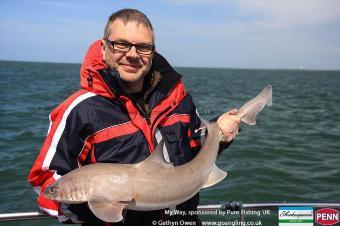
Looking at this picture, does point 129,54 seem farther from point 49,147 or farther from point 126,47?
point 49,147

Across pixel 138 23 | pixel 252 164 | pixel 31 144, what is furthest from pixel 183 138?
pixel 31 144

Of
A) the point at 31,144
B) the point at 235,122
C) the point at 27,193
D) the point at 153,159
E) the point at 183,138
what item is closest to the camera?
the point at 153,159

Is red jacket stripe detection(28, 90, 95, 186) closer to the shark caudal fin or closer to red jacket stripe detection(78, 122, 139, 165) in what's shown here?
red jacket stripe detection(78, 122, 139, 165)

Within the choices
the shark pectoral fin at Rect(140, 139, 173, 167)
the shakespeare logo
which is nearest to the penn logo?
the shakespeare logo

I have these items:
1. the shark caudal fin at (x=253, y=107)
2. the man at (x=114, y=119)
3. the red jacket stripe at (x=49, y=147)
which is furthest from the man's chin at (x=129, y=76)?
the shark caudal fin at (x=253, y=107)

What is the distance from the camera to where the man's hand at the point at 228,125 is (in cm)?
418

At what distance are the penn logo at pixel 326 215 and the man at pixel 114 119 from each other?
1.96 metres

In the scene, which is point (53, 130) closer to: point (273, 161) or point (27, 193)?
point (27, 193)

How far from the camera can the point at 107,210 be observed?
9.85 feet

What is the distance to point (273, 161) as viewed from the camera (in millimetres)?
13078

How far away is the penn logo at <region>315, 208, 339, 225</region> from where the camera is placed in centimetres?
498

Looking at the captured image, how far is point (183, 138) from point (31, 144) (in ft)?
40.2

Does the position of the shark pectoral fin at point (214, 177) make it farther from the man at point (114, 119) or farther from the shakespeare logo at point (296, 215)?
the shakespeare logo at point (296, 215)

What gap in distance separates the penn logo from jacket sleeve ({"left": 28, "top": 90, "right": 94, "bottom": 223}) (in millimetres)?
3041
